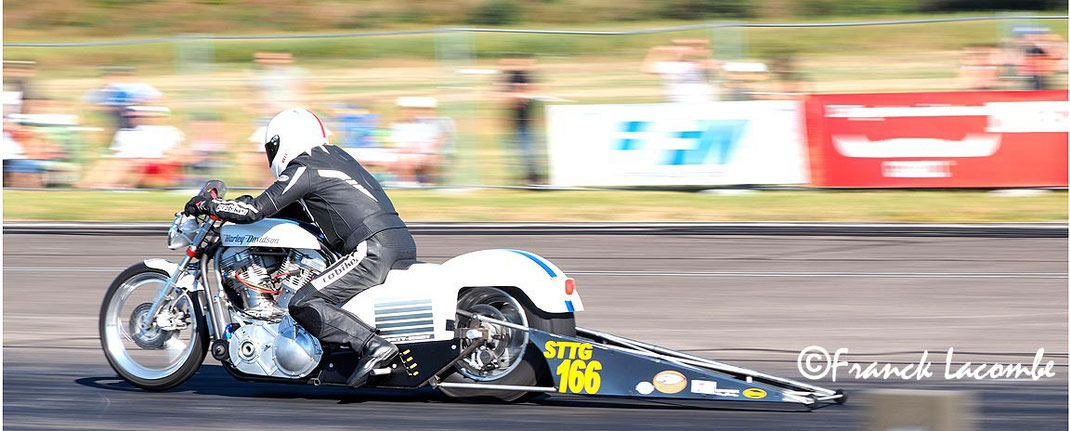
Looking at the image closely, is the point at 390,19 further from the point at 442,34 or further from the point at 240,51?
the point at 442,34

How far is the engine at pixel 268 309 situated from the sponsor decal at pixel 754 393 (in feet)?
6.95

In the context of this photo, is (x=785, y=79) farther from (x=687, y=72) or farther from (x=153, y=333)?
(x=153, y=333)

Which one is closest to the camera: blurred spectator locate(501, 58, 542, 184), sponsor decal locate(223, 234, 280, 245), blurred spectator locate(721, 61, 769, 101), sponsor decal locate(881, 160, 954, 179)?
sponsor decal locate(223, 234, 280, 245)

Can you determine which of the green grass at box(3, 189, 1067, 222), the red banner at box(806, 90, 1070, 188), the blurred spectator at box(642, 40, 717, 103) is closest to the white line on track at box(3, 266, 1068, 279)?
the green grass at box(3, 189, 1067, 222)

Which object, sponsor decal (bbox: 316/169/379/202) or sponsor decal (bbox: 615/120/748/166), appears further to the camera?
sponsor decal (bbox: 615/120/748/166)

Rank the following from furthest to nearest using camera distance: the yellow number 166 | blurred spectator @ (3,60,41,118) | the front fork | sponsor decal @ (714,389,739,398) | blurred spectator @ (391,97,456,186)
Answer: blurred spectator @ (3,60,41,118)
blurred spectator @ (391,97,456,186)
the front fork
the yellow number 166
sponsor decal @ (714,389,739,398)

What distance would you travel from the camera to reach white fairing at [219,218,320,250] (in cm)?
681

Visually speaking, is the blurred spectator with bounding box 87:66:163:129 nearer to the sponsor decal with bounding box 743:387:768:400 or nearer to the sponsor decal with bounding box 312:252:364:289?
the sponsor decal with bounding box 312:252:364:289

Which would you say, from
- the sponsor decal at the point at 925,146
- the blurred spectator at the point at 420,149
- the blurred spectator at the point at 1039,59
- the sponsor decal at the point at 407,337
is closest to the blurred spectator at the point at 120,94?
the blurred spectator at the point at 420,149

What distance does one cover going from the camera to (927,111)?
14664mm

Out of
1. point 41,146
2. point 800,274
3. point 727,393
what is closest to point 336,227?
point 727,393

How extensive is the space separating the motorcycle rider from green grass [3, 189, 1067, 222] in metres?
8.02

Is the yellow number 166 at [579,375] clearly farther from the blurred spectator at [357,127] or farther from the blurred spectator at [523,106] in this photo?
the blurred spectator at [357,127]

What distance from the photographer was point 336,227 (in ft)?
22.4
